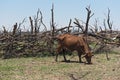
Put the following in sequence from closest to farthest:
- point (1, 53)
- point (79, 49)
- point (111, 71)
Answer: point (111, 71)
point (79, 49)
point (1, 53)

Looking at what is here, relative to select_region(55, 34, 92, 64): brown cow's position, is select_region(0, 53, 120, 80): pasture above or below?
below

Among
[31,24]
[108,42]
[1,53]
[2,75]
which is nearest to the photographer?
[2,75]

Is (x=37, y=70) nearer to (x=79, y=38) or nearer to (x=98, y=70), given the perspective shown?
(x=98, y=70)

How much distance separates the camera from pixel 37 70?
42.2 feet

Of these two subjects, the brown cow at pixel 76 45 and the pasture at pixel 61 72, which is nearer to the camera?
the pasture at pixel 61 72

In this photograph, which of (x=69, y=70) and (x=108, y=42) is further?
(x=108, y=42)

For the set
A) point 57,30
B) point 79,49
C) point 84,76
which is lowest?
point 84,76

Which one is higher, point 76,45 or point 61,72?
point 76,45

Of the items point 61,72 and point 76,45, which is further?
point 76,45

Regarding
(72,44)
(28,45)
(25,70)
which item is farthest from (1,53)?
(25,70)

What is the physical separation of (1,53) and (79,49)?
531 centimetres

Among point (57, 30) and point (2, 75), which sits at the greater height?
point (57, 30)

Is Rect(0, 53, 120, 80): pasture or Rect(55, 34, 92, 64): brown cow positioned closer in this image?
Rect(0, 53, 120, 80): pasture

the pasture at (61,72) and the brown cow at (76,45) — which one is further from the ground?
the brown cow at (76,45)
